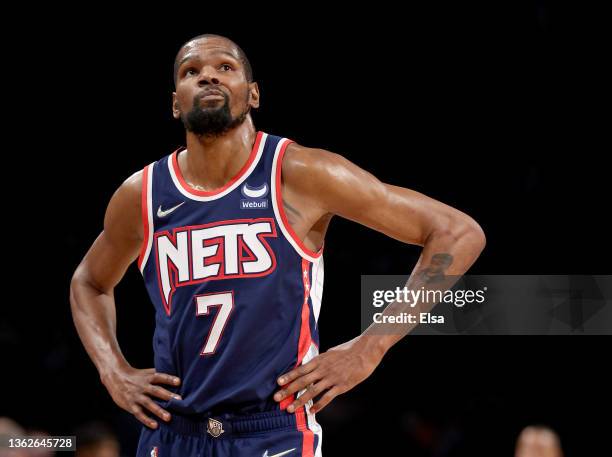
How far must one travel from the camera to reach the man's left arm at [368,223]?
307 centimetres

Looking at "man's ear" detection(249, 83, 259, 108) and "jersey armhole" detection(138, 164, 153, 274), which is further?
"man's ear" detection(249, 83, 259, 108)

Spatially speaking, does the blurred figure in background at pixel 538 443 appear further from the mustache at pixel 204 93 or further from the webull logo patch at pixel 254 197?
the mustache at pixel 204 93

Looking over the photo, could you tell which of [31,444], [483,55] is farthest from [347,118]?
[31,444]

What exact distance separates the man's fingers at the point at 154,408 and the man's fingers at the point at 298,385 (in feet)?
1.31

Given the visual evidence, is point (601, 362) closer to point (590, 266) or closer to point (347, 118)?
point (590, 266)

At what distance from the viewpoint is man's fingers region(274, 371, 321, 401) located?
297cm

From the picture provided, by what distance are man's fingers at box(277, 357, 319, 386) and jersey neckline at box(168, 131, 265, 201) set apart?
662 millimetres

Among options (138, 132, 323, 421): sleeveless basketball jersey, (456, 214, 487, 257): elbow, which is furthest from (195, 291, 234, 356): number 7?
(456, 214, 487, 257): elbow

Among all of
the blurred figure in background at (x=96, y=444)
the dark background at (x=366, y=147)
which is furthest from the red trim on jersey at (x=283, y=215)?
the dark background at (x=366, y=147)

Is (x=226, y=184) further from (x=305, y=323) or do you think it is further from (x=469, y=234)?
Answer: (x=469, y=234)

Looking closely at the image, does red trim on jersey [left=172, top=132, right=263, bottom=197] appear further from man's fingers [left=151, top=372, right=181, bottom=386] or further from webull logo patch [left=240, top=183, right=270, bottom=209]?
man's fingers [left=151, top=372, right=181, bottom=386]

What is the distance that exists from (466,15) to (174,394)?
468 cm

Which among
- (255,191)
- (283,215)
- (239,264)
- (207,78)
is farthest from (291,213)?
(207,78)

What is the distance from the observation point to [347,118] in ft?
22.6
